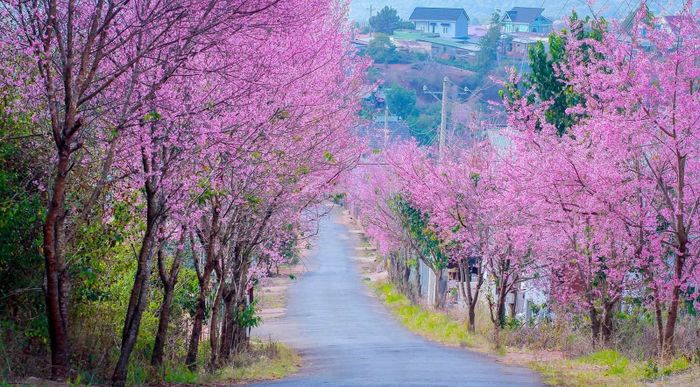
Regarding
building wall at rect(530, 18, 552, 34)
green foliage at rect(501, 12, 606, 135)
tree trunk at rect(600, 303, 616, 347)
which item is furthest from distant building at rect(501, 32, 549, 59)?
tree trunk at rect(600, 303, 616, 347)

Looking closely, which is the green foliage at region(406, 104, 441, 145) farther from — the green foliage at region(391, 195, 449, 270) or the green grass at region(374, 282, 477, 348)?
the green foliage at region(391, 195, 449, 270)

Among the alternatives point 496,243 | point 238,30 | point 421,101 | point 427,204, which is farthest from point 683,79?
point 421,101

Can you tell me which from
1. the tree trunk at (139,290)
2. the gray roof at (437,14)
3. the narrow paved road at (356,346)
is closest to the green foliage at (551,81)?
the narrow paved road at (356,346)

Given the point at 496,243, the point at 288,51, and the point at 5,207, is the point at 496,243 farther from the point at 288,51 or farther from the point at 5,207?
the point at 5,207

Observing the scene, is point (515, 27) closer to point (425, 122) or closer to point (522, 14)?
point (522, 14)

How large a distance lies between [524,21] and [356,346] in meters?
75.6

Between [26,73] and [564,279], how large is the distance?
14.1m

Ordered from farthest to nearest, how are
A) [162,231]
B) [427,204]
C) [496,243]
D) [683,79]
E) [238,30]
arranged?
[427,204]
[496,243]
[683,79]
[162,231]
[238,30]

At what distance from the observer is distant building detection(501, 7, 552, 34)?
94556 mm

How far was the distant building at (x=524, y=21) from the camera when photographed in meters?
94.6

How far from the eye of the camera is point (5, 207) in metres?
11.8

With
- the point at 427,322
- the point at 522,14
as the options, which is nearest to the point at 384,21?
the point at 522,14

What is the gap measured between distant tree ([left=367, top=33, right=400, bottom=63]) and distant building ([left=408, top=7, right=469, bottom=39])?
25.9m

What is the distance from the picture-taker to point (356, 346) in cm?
2694
